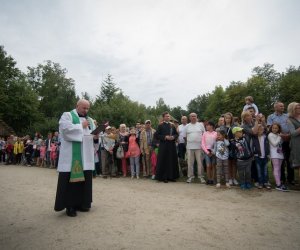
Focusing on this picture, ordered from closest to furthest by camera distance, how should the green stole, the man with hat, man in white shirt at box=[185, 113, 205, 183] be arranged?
1. the green stole
2. man in white shirt at box=[185, 113, 205, 183]
3. the man with hat

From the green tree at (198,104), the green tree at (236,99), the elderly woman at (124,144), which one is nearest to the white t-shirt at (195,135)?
the elderly woman at (124,144)

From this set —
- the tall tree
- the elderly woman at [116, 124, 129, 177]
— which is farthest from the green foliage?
the elderly woman at [116, 124, 129, 177]

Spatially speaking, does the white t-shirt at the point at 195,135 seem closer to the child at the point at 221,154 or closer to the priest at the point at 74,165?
the child at the point at 221,154

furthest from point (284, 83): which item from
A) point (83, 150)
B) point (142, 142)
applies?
point (83, 150)

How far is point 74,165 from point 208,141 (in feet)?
15.2

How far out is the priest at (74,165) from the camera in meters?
5.07

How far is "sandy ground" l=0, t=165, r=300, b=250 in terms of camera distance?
363 cm

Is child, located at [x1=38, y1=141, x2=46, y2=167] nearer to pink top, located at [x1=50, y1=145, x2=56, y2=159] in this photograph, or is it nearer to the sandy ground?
pink top, located at [x1=50, y1=145, x2=56, y2=159]

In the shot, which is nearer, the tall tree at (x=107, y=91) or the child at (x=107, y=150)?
the child at (x=107, y=150)

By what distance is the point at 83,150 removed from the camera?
214 inches

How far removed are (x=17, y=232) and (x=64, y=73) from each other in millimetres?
53770

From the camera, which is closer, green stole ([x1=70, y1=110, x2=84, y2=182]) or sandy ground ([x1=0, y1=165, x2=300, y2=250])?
sandy ground ([x1=0, y1=165, x2=300, y2=250])

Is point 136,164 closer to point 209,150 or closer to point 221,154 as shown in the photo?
point 209,150

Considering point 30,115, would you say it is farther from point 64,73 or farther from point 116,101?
point 64,73
